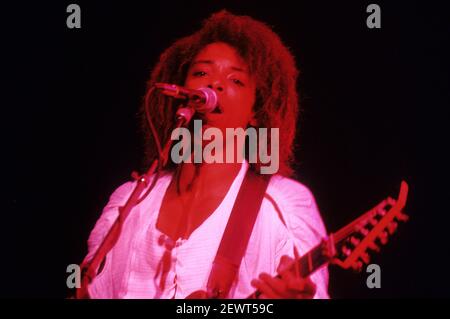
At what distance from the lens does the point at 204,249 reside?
2.12 metres

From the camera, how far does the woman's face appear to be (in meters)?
2.23

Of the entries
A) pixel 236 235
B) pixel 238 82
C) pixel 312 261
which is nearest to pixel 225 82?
pixel 238 82

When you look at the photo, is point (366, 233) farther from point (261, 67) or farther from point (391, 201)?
point (261, 67)

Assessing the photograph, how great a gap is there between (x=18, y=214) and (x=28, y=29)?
0.90m

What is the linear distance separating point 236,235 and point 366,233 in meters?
0.57

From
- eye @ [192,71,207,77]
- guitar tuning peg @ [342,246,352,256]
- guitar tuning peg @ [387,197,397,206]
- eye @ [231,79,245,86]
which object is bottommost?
guitar tuning peg @ [342,246,352,256]

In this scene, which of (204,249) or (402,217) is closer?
(402,217)

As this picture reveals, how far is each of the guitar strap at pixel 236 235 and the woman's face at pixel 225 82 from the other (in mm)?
249

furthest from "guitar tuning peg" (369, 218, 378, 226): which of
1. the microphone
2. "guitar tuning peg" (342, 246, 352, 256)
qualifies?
the microphone

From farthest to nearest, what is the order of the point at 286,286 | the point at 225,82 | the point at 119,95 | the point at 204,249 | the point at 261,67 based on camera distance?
1. the point at 119,95
2. the point at 261,67
3. the point at 225,82
4. the point at 204,249
5. the point at 286,286

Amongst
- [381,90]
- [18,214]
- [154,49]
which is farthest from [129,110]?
[381,90]

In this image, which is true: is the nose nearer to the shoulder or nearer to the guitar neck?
the shoulder

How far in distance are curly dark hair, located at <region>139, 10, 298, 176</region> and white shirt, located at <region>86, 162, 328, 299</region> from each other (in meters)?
0.23

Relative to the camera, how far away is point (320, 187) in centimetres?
232
